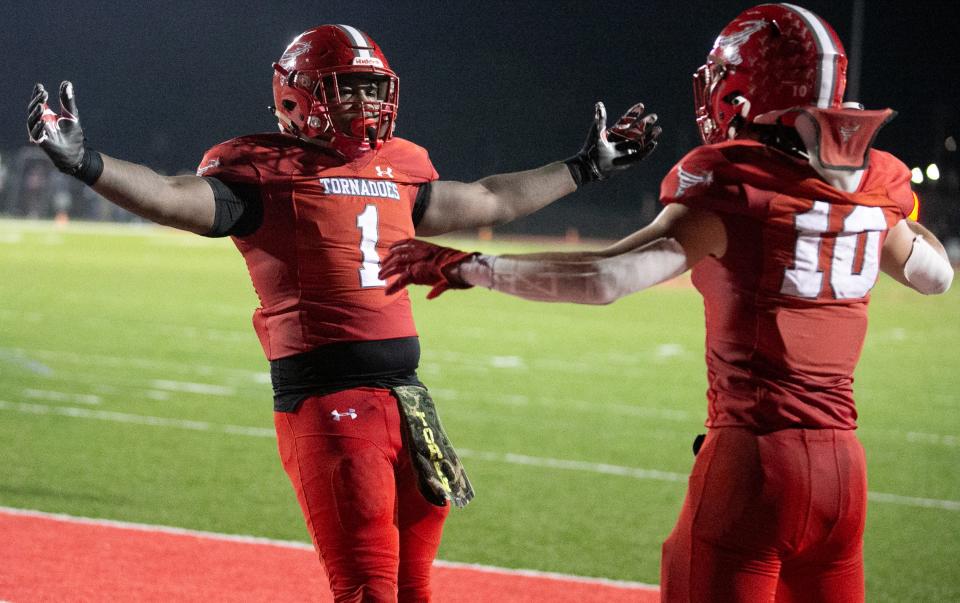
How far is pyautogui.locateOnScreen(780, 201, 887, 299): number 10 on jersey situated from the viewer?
8.23ft

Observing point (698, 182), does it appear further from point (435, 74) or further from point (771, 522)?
point (435, 74)

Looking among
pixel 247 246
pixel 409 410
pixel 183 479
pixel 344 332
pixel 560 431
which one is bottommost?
pixel 560 431

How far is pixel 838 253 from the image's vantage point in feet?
8.36

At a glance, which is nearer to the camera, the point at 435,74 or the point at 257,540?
the point at 257,540

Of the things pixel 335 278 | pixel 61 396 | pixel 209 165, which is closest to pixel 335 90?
pixel 209 165

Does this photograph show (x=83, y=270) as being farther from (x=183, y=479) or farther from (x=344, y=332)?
(x=344, y=332)

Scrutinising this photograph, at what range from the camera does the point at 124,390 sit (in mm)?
9828

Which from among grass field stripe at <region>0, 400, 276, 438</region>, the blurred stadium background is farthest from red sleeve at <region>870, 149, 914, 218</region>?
grass field stripe at <region>0, 400, 276, 438</region>

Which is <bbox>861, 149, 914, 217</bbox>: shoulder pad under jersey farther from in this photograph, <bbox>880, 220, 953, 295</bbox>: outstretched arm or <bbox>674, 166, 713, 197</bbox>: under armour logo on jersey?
<bbox>674, 166, 713, 197</bbox>: under armour logo on jersey

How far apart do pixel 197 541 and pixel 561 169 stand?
275 cm

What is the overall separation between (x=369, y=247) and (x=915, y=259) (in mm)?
1447

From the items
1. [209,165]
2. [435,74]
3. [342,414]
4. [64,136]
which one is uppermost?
[64,136]

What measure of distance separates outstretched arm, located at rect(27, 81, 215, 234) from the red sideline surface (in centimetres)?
211

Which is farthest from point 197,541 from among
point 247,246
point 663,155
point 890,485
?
point 663,155
